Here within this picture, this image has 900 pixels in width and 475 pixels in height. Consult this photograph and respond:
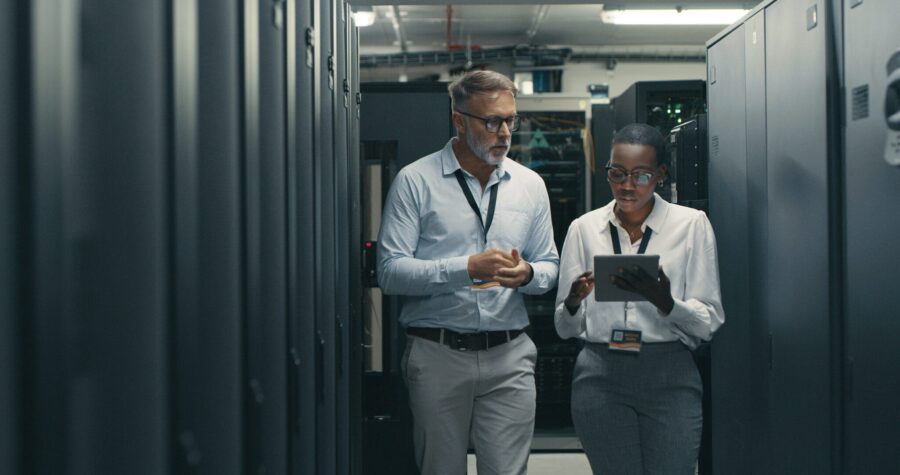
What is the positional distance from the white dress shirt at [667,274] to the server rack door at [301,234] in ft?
3.31

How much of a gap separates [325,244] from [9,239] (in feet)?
4.96

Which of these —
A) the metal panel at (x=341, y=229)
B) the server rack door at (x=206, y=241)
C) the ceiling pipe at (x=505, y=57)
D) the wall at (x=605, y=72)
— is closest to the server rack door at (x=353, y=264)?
the metal panel at (x=341, y=229)

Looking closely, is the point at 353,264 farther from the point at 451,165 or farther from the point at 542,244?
the point at 542,244

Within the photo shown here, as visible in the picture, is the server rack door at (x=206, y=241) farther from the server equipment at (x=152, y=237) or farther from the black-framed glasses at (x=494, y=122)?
the black-framed glasses at (x=494, y=122)

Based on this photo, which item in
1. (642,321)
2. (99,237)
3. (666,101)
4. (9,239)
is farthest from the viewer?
(666,101)

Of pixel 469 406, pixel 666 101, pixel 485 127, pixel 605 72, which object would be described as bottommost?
pixel 469 406

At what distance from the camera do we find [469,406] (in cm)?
270

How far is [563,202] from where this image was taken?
19.8ft

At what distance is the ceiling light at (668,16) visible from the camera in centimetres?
835

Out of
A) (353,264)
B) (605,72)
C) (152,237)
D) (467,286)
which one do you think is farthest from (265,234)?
(605,72)

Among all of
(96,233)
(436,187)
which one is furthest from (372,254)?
(96,233)

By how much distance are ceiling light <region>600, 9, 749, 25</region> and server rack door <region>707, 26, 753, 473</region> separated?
491cm

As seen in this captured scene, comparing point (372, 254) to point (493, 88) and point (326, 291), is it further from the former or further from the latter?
point (326, 291)

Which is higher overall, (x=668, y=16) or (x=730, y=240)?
(x=668, y=16)
